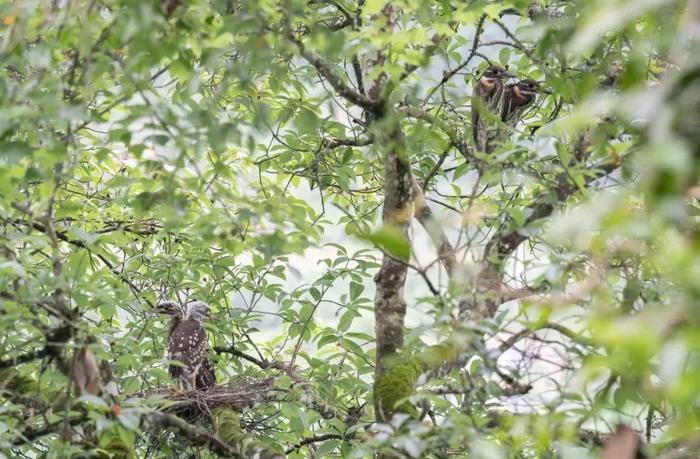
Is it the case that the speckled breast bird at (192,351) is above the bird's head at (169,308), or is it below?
below

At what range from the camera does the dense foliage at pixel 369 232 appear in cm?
146

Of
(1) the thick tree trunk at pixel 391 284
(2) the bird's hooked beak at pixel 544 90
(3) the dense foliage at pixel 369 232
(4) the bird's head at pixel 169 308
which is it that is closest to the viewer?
(3) the dense foliage at pixel 369 232

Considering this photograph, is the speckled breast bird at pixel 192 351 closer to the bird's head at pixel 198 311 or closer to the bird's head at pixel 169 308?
the bird's head at pixel 198 311

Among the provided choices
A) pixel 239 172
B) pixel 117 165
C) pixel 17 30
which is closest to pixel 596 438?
pixel 17 30

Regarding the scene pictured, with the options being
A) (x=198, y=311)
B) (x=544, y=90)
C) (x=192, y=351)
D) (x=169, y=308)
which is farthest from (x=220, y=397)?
(x=544, y=90)

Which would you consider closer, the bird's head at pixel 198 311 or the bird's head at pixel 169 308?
the bird's head at pixel 198 311

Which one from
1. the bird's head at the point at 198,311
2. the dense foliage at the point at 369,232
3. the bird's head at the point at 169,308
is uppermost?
the bird's head at the point at 169,308

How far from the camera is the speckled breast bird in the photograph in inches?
209

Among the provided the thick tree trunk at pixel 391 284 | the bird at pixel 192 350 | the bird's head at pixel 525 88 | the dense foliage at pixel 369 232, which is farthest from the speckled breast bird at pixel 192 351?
the bird's head at pixel 525 88

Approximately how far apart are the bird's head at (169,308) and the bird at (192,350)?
0.14m

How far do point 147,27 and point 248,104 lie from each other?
2.47 metres

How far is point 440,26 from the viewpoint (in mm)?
3420

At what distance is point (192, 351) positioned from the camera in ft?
17.8

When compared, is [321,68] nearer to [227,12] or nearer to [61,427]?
[227,12]
